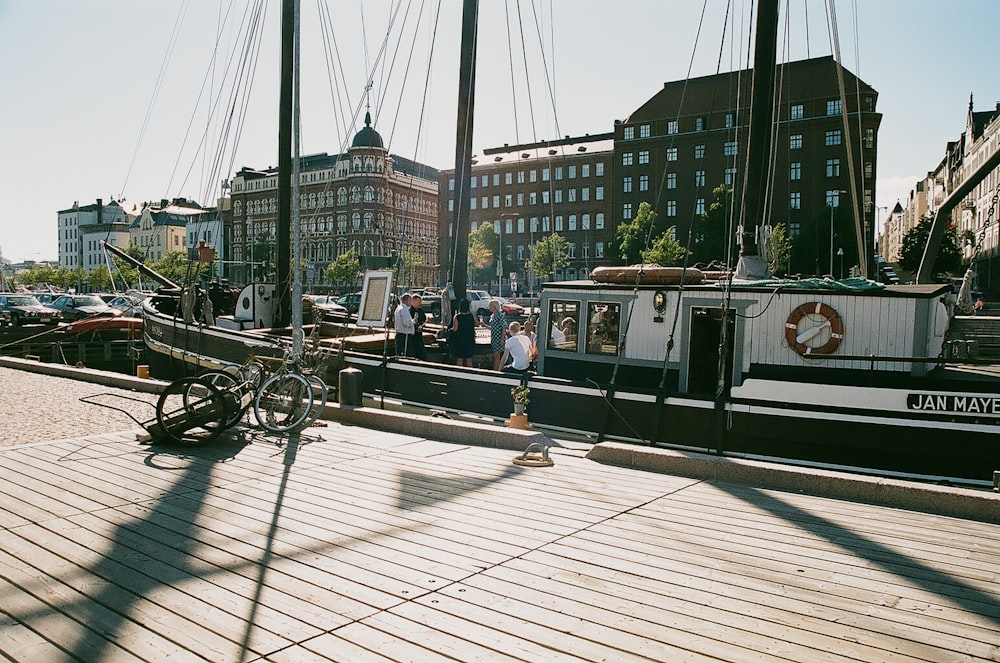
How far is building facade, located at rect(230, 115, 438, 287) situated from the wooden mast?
83.3 meters

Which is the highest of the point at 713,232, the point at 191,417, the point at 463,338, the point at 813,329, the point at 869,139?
the point at 869,139

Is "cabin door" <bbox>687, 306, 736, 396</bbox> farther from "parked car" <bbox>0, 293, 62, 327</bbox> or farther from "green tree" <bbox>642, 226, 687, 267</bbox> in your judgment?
"green tree" <bbox>642, 226, 687, 267</bbox>

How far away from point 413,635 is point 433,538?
1.54m

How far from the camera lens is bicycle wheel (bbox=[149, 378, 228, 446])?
848cm

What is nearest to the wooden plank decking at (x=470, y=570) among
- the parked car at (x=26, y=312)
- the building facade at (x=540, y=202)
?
the parked car at (x=26, y=312)

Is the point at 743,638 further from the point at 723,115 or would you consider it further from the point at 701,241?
the point at 723,115

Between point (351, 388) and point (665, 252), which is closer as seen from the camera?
point (351, 388)

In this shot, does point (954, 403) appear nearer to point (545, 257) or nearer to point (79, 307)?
point (79, 307)

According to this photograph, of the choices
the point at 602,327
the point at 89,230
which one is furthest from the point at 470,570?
the point at 89,230

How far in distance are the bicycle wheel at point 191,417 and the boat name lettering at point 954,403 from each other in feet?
26.2

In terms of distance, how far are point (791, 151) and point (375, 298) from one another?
233 feet

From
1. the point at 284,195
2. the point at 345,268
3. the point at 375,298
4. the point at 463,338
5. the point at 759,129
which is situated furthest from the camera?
the point at 345,268

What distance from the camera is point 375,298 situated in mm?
14555

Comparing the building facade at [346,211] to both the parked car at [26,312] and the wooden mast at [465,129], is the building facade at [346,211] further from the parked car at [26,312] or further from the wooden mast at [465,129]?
the wooden mast at [465,129]
